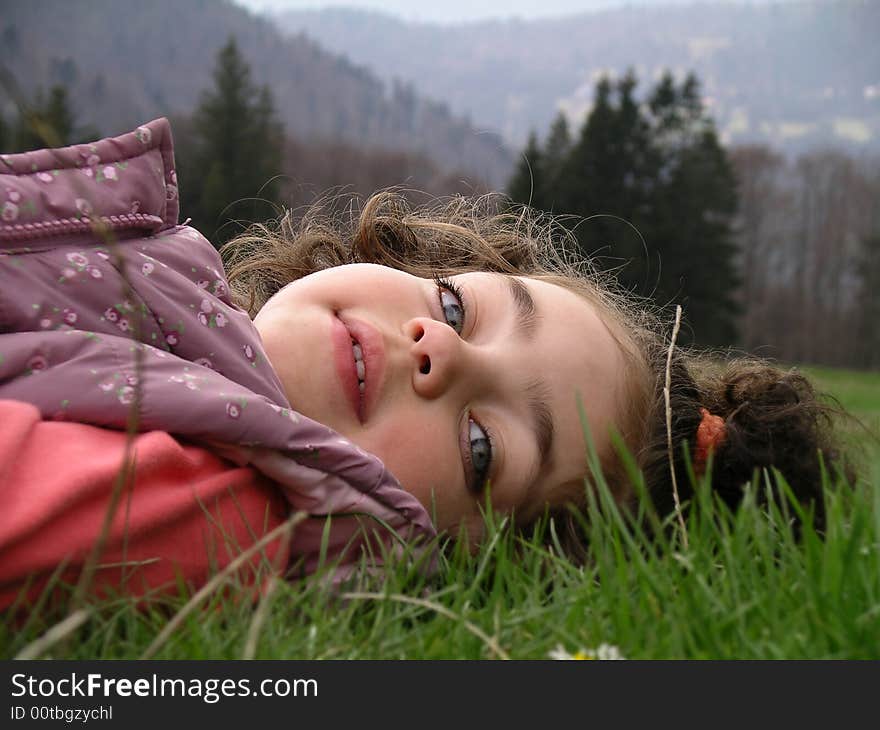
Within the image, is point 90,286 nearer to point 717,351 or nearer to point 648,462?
point 648,462

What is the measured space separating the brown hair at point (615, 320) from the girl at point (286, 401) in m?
0.01

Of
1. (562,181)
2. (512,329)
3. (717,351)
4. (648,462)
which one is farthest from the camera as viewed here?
(562,181)

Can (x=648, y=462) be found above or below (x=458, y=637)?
below

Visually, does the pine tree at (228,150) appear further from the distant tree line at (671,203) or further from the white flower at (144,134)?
the white flower at (144,134)

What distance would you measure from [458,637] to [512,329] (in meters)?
1.12

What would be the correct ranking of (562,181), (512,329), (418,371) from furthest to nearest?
(562,181) < (512,329) < (418,371)

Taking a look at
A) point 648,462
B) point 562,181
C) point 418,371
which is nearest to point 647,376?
point 648,462

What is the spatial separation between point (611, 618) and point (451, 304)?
1262 mm

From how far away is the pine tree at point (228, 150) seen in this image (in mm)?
31266

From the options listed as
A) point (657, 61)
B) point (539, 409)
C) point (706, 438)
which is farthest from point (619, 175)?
point (657, 61)

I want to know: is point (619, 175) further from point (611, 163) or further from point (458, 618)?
point (458, 618)

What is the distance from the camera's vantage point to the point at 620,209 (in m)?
31.1

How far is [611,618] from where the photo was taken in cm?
131
